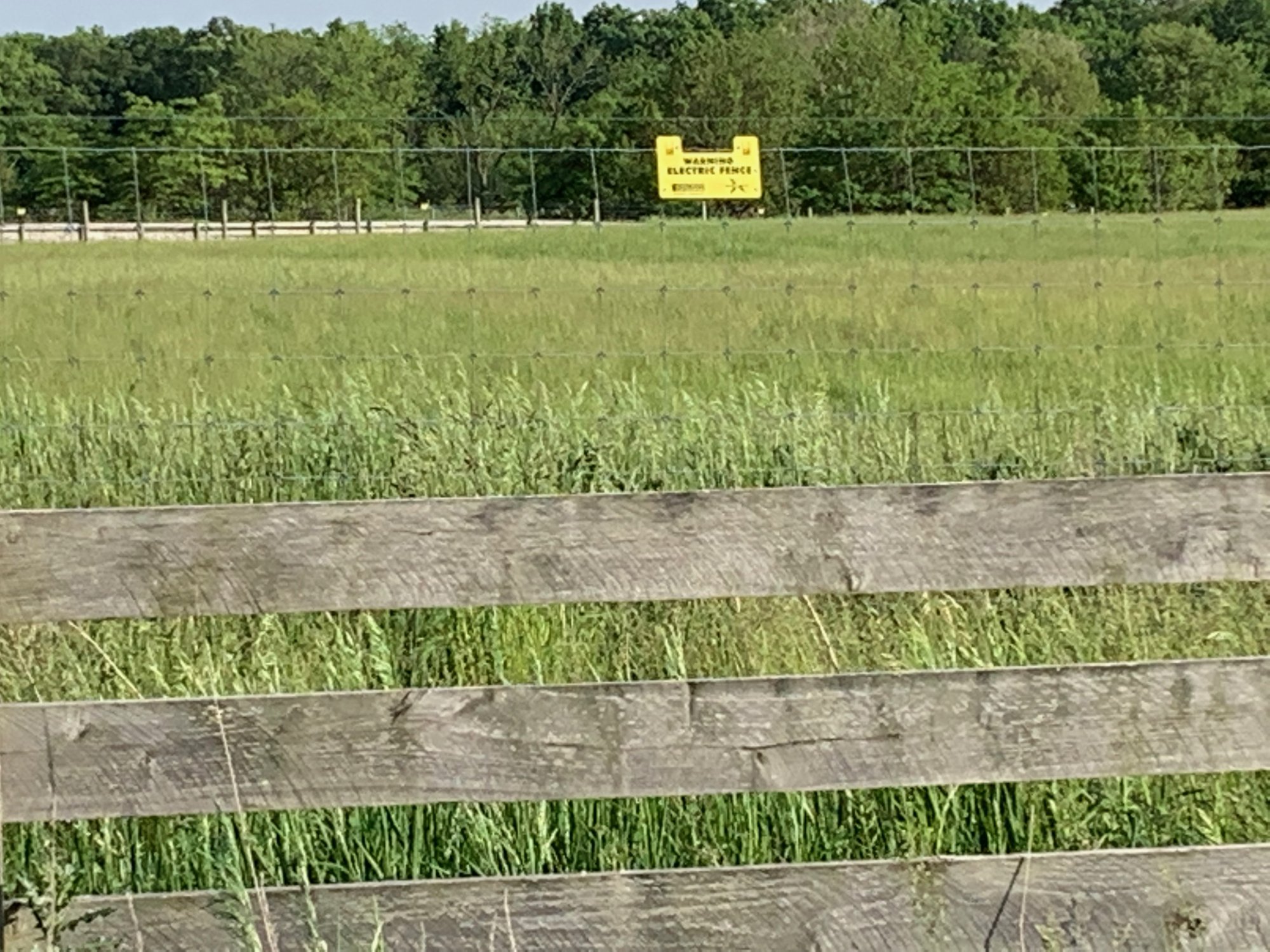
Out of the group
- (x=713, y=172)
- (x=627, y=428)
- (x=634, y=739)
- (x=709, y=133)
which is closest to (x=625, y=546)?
(x=634, y=739)

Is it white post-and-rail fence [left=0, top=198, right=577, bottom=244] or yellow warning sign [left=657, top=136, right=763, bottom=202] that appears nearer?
yellow warning sign [left=657, top=136, right=763, bottom=202]

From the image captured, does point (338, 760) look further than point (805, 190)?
No

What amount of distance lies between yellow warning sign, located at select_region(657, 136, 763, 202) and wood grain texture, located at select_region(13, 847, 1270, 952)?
5.73m

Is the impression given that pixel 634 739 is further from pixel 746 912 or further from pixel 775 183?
pixel 775 183

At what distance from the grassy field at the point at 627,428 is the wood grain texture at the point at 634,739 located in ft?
0.71

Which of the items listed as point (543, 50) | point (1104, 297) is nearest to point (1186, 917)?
point (1104, 297)

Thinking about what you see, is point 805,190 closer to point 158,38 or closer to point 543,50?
point 543,50

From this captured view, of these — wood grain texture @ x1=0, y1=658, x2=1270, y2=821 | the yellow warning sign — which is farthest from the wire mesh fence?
wood grain texture @ x1=0, y1=658, x2=1270, y2=821

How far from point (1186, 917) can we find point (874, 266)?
854 cm

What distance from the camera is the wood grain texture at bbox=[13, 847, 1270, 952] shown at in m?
3.50

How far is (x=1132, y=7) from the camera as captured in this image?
14712cm

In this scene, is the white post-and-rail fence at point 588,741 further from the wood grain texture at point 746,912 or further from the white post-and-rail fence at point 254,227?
the white post-and-rail fence at point 254,227

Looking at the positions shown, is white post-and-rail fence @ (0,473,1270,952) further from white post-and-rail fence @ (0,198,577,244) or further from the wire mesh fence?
white post-and-rail fence @ (0,198,577,244)

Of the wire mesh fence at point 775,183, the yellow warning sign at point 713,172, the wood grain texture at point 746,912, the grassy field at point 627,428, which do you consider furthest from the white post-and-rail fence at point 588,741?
the yellow warning sign at point 713,172
